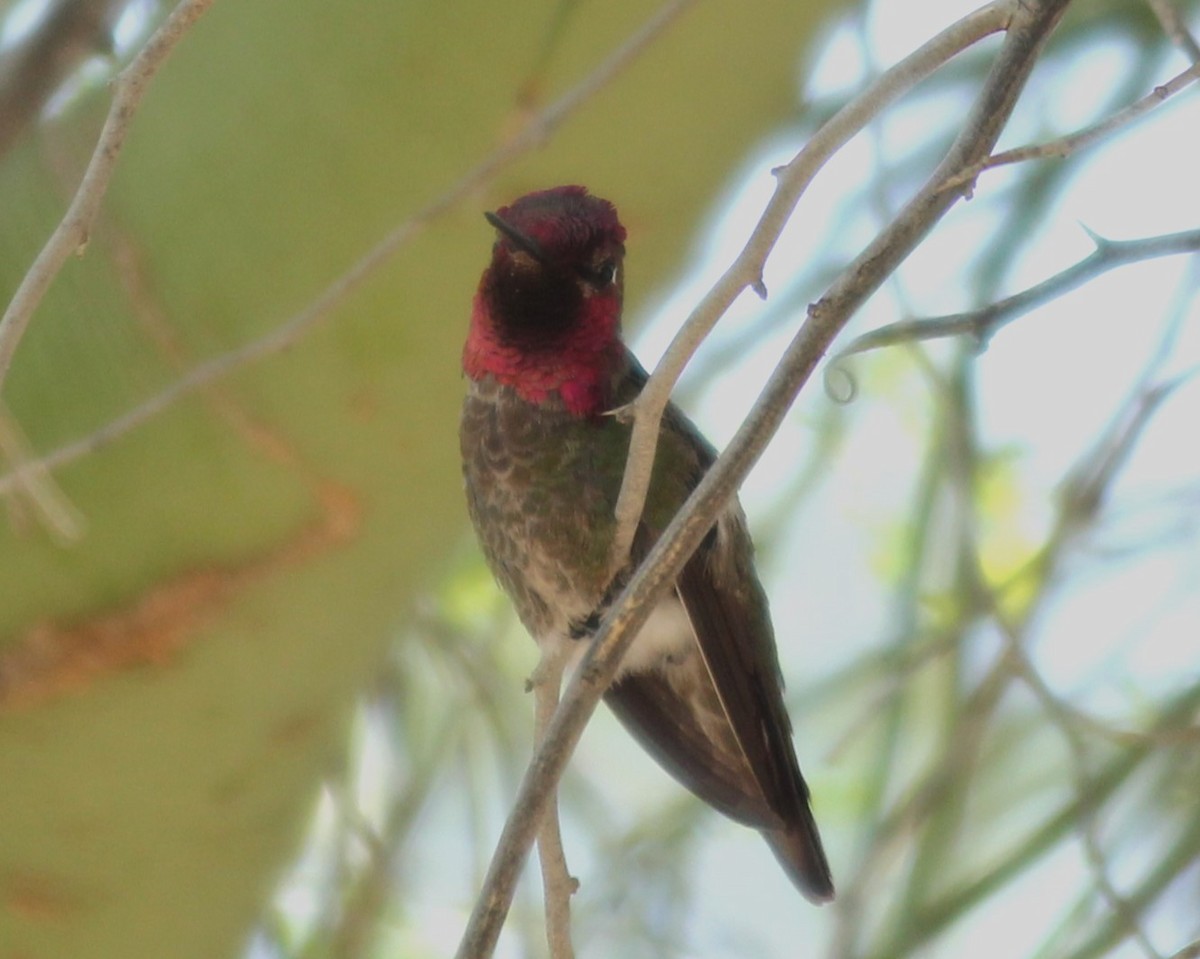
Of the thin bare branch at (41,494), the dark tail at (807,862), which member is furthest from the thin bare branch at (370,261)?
the dark tail at (807,862)

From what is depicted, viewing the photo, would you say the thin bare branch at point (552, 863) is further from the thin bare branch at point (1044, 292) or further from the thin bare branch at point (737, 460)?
the thin bare branch at point (1044, 292)

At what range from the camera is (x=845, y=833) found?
328 centimetres

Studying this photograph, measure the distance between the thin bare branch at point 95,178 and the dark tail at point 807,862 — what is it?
113 centimetres

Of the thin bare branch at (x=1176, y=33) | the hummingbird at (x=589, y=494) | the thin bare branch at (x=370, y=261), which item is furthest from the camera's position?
the hummingbird at (x=589, y=494)

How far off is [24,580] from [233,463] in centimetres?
26

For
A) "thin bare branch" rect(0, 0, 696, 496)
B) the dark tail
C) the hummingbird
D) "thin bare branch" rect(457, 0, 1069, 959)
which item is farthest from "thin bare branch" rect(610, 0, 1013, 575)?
the dark tail

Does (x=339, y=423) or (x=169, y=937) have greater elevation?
(x=339, y=423)

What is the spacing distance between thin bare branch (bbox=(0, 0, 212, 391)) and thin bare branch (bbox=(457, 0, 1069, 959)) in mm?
468

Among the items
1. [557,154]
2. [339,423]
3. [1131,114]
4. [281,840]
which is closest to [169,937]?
[281,840]

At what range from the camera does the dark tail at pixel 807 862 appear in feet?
6.08

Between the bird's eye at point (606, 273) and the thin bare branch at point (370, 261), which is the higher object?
the thin bare branch at point (370, 261)

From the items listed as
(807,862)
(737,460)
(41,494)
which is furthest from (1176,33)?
(41,494)

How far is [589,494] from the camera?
6.07 ft

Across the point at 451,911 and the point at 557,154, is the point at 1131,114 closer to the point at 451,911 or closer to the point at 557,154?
the point at 557,154
